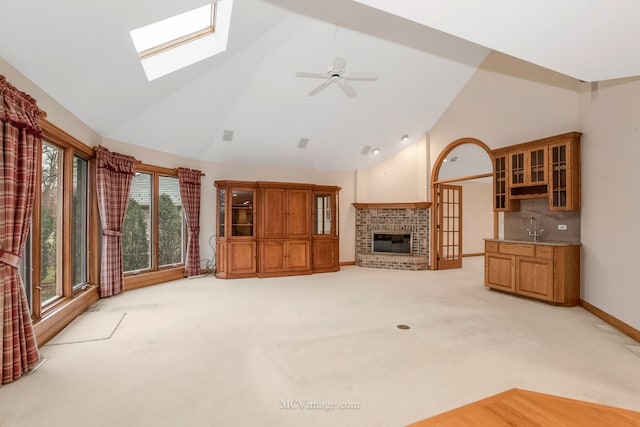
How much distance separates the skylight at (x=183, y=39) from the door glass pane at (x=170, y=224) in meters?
2.67

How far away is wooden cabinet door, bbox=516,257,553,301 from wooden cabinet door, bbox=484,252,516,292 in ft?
0.31

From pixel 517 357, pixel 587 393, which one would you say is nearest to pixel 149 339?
pixel 517 357

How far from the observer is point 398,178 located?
7.98m

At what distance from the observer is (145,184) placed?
5.65 m

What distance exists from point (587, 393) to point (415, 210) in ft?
18.5

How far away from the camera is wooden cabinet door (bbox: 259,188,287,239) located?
6.43 metres

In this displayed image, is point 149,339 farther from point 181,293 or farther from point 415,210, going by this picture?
point 415,210

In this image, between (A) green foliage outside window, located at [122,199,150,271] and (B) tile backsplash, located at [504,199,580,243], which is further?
(A) green foliage outside window, located at [122,199,150,271]

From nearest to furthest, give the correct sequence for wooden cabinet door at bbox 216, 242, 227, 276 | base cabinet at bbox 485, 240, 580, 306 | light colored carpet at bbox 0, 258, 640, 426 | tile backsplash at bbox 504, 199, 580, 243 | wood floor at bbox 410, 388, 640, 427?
wood floor at bbox 410, 388, 640, 427
light colored carpet at bbox 0, 258, 640, 426
base cabinet at bbox 485, 240, 580, 306
tile backsplash at bbox 504, 199, 580, 243
wooden cabinet door at bbox 216, 242, 227, 276

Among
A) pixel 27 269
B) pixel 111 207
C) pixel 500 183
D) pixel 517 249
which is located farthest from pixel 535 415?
pixel 111 207

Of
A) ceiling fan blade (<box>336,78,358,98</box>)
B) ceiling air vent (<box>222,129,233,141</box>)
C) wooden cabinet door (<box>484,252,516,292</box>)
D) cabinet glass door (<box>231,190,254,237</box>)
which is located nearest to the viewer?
ceiling fan blade (<box>336,78,358,98</box>)

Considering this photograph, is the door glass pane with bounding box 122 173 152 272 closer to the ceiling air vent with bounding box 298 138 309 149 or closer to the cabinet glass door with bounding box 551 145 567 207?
the ceiling air vent with bounding box 298 138 309 149

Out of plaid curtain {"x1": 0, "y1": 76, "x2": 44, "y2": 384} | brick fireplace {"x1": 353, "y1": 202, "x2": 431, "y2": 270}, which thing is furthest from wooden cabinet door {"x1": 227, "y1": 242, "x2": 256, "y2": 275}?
plaid curtain {"x1": 0, "y1": 76, "x2": 44, "y2": 384}

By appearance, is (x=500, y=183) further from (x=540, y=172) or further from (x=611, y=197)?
(x=611, y=197)
